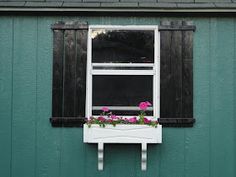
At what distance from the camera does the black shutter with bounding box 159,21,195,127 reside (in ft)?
19.9

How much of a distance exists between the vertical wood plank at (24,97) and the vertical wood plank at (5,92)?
0.06 metres

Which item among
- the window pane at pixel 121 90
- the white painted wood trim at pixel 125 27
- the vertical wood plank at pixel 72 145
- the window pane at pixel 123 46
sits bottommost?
the vertical wood plank at pixel 72 145

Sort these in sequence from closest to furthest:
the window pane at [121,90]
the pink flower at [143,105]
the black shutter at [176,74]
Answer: the pink flower at [143,105] < the black shutter at [176,74] < the window pane at [121,90]

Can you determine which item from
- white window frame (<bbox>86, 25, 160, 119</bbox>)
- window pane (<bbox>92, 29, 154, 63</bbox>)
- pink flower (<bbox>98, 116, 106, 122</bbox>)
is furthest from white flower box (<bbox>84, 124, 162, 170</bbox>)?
window pane (<bbox>92, 29, 154, 63</bbox>)

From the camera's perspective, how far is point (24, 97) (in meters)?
6.11

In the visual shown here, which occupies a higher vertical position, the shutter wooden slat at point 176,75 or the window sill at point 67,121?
the shutter wooden slat at point 176,75

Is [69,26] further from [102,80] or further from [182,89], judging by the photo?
[182,89]

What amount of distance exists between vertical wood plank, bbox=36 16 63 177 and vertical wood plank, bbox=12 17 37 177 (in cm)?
6

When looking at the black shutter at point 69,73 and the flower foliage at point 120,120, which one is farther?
the black shutter at point 69,73

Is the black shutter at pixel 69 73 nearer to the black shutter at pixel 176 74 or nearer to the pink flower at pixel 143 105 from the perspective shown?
the pink flower at pixel 143 105

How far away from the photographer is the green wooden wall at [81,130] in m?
6.06

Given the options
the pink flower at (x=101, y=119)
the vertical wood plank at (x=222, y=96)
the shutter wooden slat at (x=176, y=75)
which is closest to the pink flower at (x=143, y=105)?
the shutter wooden slat at (x=176, y=75)

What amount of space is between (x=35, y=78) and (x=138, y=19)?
1518 millimetres

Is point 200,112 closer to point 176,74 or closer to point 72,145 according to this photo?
point 176,74
